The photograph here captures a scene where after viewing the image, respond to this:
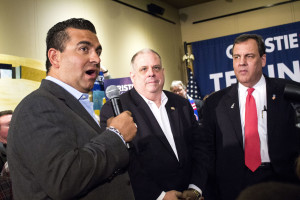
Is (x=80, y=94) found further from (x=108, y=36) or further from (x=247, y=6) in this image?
(x=247, y=6)

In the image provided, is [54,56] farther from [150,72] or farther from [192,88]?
[192,88]

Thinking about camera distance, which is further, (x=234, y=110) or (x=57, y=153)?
(x=234, y=110)

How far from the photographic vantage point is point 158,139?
203cm

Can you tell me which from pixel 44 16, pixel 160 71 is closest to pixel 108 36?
pixel 44 16

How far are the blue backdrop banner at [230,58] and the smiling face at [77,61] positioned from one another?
663 cm

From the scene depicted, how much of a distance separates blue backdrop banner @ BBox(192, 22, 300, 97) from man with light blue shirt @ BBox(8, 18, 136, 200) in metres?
6.67

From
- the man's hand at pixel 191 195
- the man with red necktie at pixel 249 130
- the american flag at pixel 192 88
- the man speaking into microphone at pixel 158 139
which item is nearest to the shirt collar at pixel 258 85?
the man with red necktie at pixel 249 130

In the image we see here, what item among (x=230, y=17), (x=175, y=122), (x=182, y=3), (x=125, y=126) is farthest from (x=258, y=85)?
(x=182, y=3)

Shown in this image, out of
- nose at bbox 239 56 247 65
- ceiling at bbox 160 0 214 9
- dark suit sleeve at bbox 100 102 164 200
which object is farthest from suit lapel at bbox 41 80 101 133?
ceiling at bbox 160 0 214 9

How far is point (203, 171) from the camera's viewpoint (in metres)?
2.12

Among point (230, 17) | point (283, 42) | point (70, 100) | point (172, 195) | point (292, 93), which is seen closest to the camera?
point (292, 93)

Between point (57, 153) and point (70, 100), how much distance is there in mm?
306

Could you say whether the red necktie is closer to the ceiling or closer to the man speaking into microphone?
the man speaking into microphone

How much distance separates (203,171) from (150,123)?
50 cm
